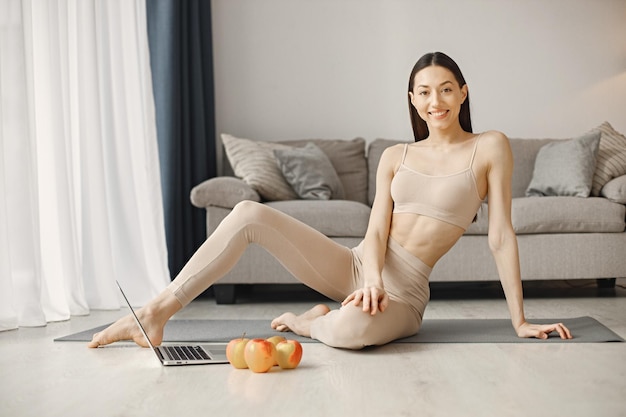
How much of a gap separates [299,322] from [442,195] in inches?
27.7

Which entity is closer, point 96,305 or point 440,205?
point 440,205

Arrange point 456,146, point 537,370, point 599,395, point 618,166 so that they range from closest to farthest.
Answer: point 599,395
point 537,370
point 456,146
point 618,166

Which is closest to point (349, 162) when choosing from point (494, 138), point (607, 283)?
point (607, 283)

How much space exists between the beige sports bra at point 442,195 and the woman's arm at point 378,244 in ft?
0.23

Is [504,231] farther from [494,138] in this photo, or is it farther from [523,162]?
[523,162]

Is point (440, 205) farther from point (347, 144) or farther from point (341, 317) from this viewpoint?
point (347, 144)

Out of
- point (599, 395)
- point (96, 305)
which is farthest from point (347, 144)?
point (599, 395)

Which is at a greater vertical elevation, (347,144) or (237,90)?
(237,90)

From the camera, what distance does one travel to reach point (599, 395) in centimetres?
186

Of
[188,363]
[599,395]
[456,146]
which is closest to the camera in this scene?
[599,395]

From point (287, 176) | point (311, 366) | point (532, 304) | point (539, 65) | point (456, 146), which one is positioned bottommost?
point (532, 304)

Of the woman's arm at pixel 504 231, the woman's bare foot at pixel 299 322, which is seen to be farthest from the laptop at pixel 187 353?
the woman's arm at pixel 504 231

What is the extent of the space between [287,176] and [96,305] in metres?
1.29

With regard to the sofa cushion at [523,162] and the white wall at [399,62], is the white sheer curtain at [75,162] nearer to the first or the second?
the white wall at [399,62]
